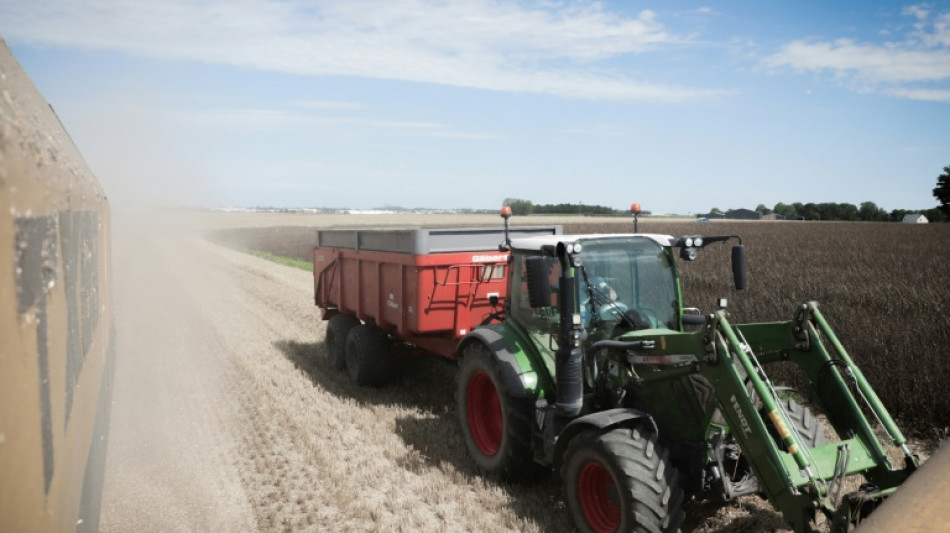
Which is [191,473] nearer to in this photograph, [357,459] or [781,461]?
[357,459]

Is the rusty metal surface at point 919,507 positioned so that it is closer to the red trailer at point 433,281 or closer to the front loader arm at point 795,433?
the front loader arm at point 795,433

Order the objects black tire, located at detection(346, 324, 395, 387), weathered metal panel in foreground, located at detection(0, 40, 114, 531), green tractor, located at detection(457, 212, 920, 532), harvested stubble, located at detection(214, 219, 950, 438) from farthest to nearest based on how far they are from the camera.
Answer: black tire, located at detection(346, 324, 395, 387), harvested stubble, located at detection(214, 219, 950, 438), green tractor, located at detection(457, 212, 920, 532), weathered metal panel in foreground, located at detection(0, 40, 114, 531)

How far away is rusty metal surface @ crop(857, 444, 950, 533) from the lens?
1493 mm

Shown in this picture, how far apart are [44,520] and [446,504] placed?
3779 mm

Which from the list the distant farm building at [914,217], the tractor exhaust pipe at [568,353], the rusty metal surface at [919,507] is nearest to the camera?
the rusty metal surface at [919,507]

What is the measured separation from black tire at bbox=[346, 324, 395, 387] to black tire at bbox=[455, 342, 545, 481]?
2.25 m

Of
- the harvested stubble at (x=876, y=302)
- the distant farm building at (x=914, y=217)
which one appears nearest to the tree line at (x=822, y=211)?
the distant farm building at (x=914, y=217)

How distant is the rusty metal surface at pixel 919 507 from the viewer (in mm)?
1493

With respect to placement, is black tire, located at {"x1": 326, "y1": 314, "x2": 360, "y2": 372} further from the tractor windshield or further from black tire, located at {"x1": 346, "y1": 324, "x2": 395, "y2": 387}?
the tractor windshield

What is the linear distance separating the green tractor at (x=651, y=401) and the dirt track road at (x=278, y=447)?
48 cm

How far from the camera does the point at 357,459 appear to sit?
17.9 feet

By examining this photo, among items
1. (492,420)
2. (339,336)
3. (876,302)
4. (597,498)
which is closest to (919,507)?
(597,498)

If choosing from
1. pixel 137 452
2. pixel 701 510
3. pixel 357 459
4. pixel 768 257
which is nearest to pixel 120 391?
pixel 137 452

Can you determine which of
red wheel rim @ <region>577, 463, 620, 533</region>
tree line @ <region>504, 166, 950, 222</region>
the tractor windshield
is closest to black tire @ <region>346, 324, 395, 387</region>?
the tractor windshield
